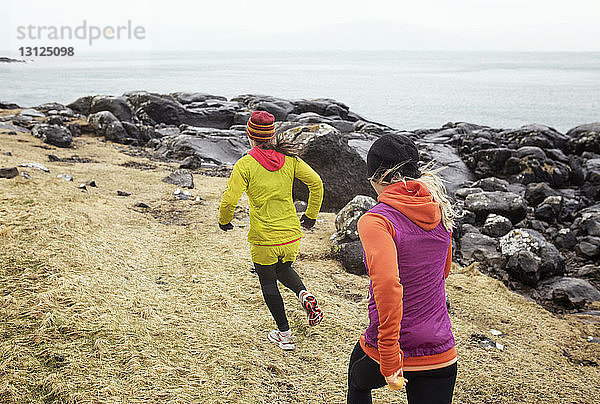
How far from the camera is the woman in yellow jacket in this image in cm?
465

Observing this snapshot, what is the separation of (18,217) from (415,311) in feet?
20.3

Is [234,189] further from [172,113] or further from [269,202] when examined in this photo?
[172,113]

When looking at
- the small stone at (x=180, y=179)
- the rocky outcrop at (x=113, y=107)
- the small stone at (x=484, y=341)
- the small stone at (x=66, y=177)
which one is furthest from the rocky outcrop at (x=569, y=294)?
the rocky outcrop at (x=113, y=107)

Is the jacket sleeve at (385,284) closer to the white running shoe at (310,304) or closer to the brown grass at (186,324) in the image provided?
the brown grass at (186,324)

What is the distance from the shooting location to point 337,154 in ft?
35.1

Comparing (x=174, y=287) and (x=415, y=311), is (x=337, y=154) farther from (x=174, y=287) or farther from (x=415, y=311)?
(x=415, y=311)

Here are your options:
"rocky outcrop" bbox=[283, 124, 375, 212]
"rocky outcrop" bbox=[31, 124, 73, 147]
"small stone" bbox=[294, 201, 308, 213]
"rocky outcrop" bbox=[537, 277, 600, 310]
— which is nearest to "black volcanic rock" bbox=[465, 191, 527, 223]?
"rocky outcrop" bbox=[283, 124, 375, 212]

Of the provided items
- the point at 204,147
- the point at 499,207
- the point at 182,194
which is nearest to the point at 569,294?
the point at 499,207

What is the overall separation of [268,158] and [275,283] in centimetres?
119

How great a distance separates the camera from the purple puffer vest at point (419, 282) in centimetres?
280

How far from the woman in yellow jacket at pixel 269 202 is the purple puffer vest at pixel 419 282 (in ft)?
6.40

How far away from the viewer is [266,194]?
470 cm

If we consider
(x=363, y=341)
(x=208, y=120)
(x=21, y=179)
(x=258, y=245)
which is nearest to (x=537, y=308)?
(x=258, y=245)

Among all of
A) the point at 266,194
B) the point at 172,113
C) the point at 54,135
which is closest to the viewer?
the point at 266,194
